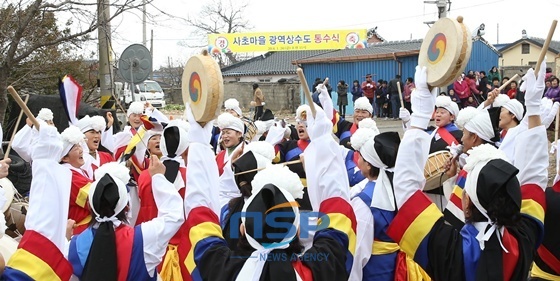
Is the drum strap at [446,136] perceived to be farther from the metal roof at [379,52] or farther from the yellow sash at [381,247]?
the metal roof at [379,52]

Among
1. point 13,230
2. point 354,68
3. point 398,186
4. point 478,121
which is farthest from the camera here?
point 354,68

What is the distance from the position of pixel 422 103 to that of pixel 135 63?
7977 mm

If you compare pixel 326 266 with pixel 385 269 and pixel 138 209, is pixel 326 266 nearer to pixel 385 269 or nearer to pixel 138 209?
pixel 385 269

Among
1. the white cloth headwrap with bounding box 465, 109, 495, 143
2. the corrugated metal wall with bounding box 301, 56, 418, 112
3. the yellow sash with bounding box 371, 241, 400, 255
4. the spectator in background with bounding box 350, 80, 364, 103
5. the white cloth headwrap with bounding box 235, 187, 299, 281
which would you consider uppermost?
the corrugated metal wall with bounding box 301, 56, 418, 112

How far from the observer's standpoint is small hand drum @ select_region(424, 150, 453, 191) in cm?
501

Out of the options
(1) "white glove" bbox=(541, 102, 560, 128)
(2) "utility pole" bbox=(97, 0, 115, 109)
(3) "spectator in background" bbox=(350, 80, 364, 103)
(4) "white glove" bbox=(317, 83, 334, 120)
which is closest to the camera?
(4) "white glove" bbox=(317, 83, 334, 120)

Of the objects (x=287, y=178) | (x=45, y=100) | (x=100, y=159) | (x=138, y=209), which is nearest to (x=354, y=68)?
(x=45, y=100)

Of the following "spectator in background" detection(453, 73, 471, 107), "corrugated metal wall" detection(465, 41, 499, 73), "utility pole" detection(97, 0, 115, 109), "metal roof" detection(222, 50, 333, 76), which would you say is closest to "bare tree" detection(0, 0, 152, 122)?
"utility pole" detection(97, 0, 115, 109)

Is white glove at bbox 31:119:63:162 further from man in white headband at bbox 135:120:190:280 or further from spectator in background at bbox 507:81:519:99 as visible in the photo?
spectator in background at bbox 507:81:519:99

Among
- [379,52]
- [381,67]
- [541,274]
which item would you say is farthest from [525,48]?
[541,274]

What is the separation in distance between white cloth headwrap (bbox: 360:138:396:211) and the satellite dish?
7236mm

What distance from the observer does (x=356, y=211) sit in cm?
376

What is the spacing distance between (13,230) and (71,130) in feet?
2.97

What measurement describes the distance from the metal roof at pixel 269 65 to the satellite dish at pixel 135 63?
2588 cm
